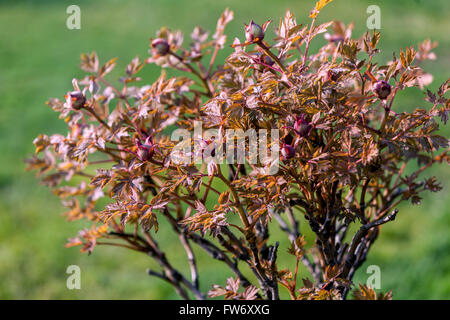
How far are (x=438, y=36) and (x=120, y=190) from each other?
5.75 m

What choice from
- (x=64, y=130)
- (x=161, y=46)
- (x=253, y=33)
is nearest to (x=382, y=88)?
(x=253, y=33)

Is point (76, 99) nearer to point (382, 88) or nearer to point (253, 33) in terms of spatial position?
point (253, 33)

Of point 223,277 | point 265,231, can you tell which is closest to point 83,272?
point 223,277

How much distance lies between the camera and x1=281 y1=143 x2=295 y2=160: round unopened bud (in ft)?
3.57

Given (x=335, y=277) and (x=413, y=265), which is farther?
(x=413, y=265)

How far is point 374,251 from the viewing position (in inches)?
125

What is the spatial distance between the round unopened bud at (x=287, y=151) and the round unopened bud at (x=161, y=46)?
21.9 inches

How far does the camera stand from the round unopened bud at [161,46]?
57.3 inches

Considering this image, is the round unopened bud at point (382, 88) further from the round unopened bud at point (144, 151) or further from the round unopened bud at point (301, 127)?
the round unopened bud at point (144, 151)

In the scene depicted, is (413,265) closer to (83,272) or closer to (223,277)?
(223,277)

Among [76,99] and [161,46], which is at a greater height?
[161,46]

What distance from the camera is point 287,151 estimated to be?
1087 mm

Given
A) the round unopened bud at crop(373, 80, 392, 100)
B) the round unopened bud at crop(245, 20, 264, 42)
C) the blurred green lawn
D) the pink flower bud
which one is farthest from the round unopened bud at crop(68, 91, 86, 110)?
the blurred green lawn

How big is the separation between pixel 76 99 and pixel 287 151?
56 cm
